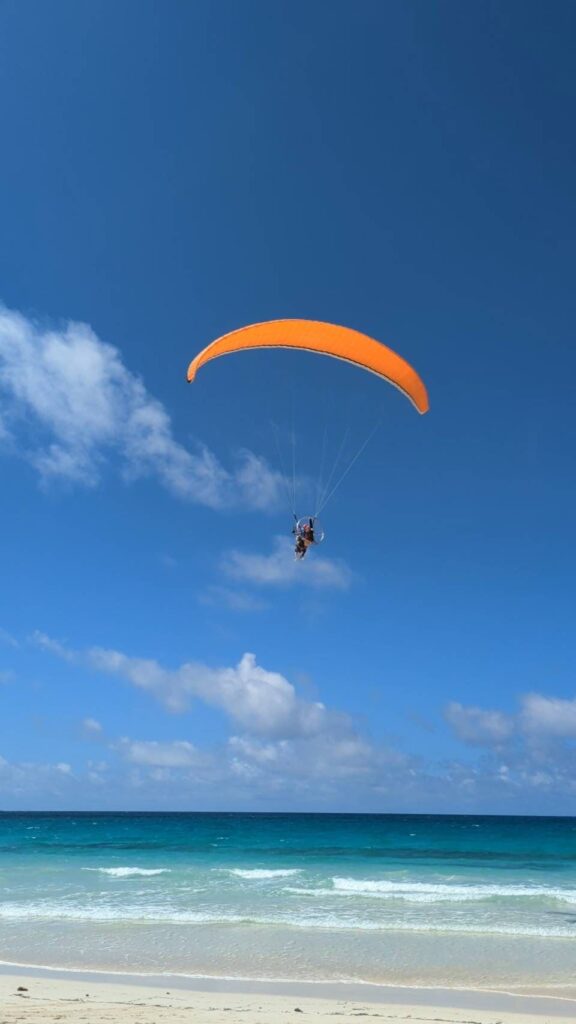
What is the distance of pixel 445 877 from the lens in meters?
22.8

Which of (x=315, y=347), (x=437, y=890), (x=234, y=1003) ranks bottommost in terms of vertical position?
(x=234, y=1003)

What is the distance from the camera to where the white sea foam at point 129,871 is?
2212 centimetres

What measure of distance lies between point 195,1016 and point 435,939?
662 centimetres

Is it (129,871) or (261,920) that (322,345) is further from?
(129,871)

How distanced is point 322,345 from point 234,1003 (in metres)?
9.93

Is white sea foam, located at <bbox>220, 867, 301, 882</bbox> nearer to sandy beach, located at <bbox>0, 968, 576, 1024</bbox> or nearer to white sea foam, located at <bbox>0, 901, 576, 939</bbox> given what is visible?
white sea foam, located at <bbox>0, 901, 576, 939</bbox>

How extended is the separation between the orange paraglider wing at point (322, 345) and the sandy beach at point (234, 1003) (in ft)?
29.4

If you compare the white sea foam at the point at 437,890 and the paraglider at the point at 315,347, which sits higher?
the paraglider at the point at 315,347

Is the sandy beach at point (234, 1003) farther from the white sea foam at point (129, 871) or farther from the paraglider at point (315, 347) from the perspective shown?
the white sea foam at point (129, 871)

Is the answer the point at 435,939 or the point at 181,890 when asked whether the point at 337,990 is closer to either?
the point at 435,939

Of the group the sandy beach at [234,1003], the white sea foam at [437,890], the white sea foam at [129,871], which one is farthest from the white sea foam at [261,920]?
the white sea foam at [129,871]

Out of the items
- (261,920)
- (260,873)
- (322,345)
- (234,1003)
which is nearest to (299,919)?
(261,920)

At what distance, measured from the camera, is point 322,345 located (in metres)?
13.3

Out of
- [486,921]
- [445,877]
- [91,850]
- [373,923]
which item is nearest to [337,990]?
[373,923]
